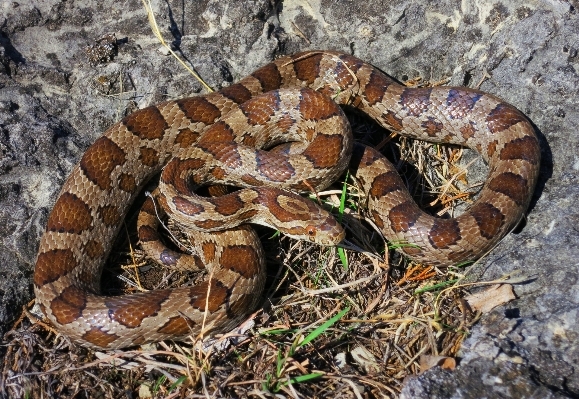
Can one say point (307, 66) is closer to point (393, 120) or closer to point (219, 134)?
point (393, 120)

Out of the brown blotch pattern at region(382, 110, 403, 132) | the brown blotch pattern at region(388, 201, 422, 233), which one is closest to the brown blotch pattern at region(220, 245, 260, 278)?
the brown blotch pattern at region(388, 201, 422, 233)

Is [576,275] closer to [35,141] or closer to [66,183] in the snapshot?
[66,183]

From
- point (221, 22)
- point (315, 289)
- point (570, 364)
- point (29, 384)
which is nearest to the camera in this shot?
point (570, 364)

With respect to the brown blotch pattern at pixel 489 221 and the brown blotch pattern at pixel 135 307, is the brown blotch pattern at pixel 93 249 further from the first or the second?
the brown blotch pattern at pixel 489 221

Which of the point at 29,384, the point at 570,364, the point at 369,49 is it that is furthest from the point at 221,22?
the point at 570,364

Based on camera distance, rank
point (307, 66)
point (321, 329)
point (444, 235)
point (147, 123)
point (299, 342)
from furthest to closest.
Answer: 1. point (307, 66)
2. point (147, 123)
3. point (444, 235)
4. point (299, 342)
5. point (321, 329)

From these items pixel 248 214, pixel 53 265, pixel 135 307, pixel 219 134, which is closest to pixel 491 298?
pixel 248 214
